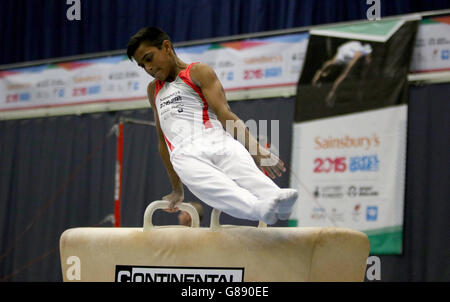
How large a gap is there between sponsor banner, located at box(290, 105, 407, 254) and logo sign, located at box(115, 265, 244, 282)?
2884mm

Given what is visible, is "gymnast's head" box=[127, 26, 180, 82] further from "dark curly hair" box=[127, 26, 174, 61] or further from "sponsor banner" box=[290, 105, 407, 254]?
"sponsor banner" box=[290, 105, 407, 254]

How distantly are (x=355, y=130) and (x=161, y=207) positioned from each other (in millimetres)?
3001

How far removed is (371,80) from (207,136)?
123 inches

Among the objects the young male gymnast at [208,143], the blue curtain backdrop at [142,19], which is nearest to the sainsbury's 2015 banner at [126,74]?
the blue curtain backdrop at [142,19]

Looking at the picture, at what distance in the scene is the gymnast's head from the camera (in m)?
3.14

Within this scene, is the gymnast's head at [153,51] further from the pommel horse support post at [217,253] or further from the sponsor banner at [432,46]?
the sponsor banner at [432,46]

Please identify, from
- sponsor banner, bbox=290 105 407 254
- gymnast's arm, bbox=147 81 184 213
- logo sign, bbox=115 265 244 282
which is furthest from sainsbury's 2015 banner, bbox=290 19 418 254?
logo sign, bbox=115 265 244 282

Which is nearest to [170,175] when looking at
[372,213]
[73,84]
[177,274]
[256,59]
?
[177,274]

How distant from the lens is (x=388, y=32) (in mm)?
5695

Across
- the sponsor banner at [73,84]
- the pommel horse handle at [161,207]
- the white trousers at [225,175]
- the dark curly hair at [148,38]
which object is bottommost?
the pommel horse handle at [161,207]

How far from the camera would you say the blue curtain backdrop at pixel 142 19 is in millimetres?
6556

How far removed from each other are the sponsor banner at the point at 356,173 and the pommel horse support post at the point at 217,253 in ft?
8.71
